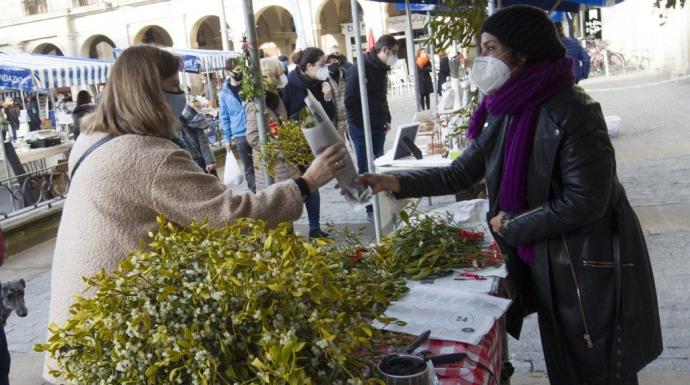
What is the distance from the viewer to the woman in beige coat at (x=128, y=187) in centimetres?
205

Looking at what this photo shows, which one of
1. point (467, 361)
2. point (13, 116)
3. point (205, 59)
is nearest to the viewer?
point (467, 361)

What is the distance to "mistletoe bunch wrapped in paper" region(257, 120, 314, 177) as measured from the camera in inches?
173

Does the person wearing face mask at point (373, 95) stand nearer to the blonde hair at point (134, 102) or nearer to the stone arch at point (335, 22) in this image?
the blonde hair at point (134, 102)

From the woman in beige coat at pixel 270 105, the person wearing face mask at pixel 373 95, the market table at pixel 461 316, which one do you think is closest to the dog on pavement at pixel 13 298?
the market table at pixel 461 316

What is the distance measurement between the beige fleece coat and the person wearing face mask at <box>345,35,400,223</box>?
17.6 ft

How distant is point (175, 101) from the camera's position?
99.4 inches

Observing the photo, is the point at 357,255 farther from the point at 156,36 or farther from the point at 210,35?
the point at 156,36

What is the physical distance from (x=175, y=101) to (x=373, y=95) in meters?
5.20

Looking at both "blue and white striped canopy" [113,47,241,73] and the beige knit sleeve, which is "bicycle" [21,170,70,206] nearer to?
"blue and white striped canopy" [113,47,241,73]

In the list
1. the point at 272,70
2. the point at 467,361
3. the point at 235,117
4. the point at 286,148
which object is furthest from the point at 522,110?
the point at 235,117

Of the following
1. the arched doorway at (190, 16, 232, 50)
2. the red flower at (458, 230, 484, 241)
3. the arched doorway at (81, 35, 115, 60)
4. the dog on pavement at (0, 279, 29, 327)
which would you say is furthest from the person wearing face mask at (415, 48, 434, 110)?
the arched doorway at (81, 35, 115, 60)

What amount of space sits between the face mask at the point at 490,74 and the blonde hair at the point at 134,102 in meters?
1.12

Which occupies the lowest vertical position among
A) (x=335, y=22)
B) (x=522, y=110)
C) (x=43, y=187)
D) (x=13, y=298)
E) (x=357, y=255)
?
(x=43, y=187)

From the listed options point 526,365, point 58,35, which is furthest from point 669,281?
point 58,35
